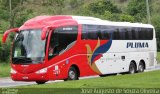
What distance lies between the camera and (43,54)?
23266 mm

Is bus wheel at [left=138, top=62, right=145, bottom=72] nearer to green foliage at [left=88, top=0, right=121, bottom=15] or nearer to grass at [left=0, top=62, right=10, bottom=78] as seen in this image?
grass at [left=0, top=62, right=10, bottom=78]

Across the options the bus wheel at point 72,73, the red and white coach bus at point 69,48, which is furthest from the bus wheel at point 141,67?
the bus wheel at point 72,73

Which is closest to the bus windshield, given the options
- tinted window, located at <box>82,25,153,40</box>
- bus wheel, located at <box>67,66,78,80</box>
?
bus wheel, located at <box>67,66,78,80</box>

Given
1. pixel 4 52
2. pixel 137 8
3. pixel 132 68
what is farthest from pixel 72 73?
pixel 137 8

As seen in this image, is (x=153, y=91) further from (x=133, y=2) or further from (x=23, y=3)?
(x=133, y=2)

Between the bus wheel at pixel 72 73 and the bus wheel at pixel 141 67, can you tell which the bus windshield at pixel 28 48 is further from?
the bus wheel at pixel 141 67

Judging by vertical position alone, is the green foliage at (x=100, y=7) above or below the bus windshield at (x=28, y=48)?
above

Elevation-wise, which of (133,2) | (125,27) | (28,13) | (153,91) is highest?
(133,2)

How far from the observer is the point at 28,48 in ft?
77.4

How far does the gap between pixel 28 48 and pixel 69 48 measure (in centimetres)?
213

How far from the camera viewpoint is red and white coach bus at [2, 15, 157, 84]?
23.5 metres

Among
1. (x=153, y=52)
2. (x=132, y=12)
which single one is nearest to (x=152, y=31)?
(x=153, y=52)

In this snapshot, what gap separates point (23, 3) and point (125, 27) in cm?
2685

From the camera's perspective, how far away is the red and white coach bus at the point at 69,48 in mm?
23453
